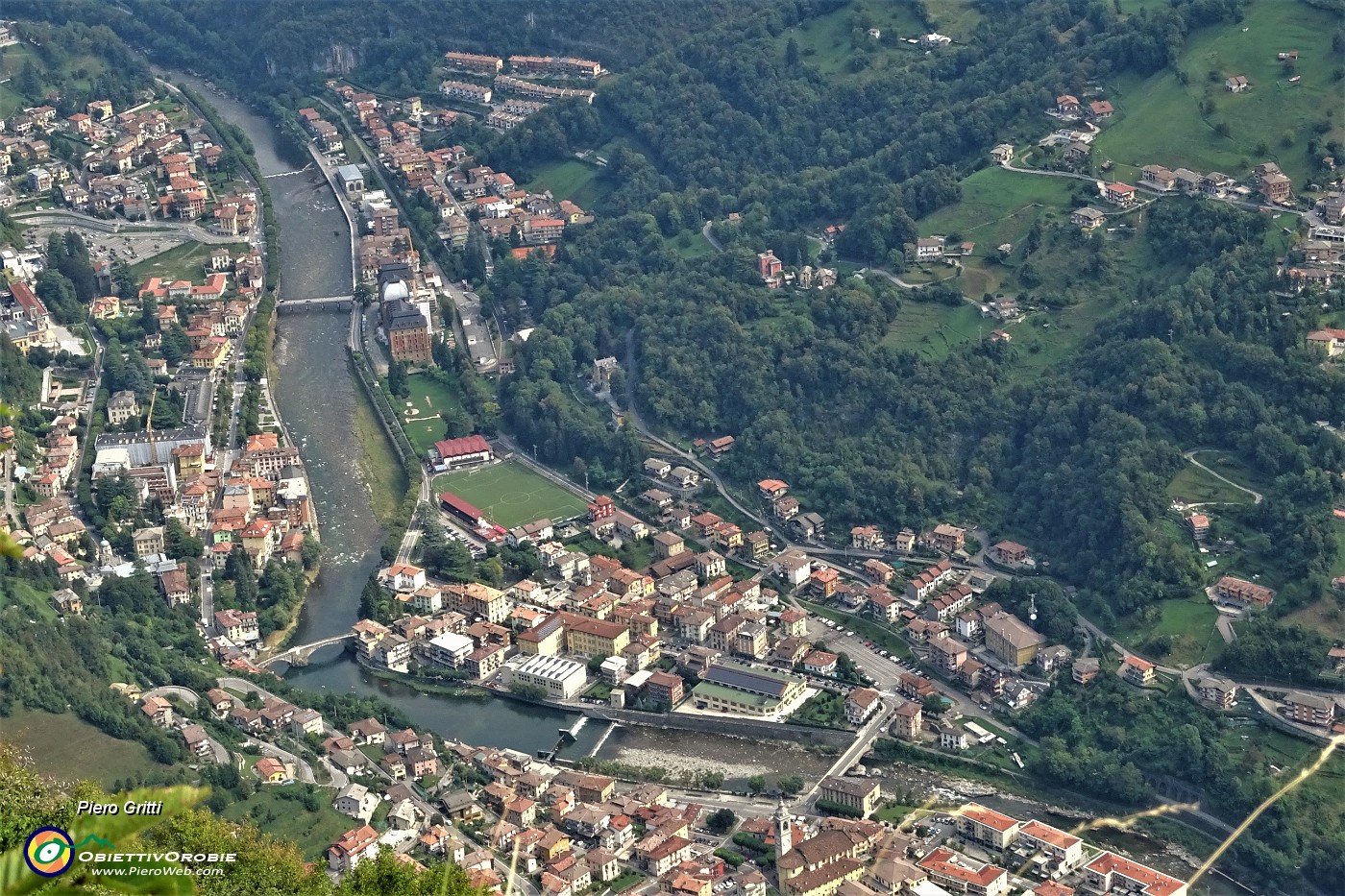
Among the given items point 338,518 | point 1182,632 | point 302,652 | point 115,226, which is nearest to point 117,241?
point 115,226

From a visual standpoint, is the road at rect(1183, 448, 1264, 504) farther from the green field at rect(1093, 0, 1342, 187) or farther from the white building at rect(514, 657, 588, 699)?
the white building at rect(514, 657, 588, 699)

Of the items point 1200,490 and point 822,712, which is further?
point 1200,490

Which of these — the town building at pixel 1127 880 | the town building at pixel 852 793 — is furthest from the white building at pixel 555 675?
the town building at pixel 1127 880

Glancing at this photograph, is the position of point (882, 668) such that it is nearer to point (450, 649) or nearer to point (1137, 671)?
point (1137, 671)

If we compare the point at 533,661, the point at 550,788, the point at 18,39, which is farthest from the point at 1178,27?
the point at 18,39

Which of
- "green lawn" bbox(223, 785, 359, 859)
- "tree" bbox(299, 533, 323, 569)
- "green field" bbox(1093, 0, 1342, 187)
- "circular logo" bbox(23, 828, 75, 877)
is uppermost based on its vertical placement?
"circular logo" bbox(23, 828, 75, 877)

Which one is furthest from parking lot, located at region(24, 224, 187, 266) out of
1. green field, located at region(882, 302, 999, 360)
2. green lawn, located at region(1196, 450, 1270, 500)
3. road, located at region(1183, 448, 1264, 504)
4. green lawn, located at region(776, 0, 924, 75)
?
green lawn, located at region(1196, 450, 1270, 500)
